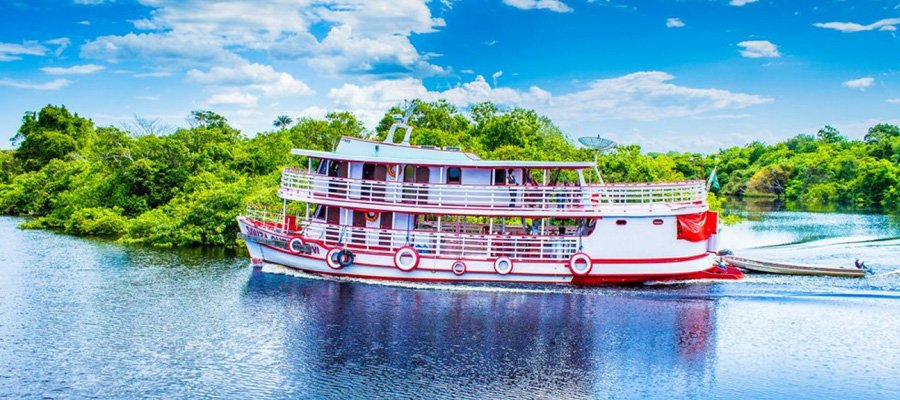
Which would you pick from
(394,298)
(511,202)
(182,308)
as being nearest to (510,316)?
(394,298)

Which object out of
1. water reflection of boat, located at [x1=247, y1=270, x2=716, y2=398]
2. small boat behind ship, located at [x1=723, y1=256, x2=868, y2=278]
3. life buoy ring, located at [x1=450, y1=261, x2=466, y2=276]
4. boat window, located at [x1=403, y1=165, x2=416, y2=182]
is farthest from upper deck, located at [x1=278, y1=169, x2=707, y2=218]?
small boat behind ship, located at [x1=723, y1=256, x2=868, y2=278]

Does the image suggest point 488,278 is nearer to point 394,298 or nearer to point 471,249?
point 471,249

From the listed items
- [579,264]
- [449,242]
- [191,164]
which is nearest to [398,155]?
[449,242]

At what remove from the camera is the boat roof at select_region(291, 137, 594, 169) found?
28.4 m

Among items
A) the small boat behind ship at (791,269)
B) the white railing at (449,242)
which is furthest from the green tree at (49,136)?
the small boat behind ship at (791,269)

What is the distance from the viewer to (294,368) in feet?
62.2

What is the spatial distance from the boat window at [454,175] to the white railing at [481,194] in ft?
1.81

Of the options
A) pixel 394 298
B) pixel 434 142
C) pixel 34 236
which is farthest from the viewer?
pixel 434 142

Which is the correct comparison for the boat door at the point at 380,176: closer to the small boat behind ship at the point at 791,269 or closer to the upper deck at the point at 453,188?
the upper deck at the point at 453,188

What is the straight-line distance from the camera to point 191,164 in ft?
165

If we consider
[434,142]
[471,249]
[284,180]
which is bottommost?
[471,249]

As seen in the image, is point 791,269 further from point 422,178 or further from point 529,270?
point 422,178

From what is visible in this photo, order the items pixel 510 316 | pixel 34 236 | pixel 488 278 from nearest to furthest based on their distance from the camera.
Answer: pixel 510 316 → pixel 488 278 → pixel 34 236

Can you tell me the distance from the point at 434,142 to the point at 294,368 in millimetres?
38213
